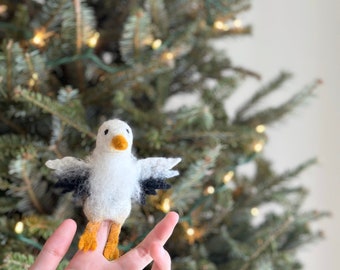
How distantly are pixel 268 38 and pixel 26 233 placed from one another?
3.36 ft

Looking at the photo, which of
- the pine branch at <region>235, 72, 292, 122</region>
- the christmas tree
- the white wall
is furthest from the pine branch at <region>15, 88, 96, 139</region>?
the white wall

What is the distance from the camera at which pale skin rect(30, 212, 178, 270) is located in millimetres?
391

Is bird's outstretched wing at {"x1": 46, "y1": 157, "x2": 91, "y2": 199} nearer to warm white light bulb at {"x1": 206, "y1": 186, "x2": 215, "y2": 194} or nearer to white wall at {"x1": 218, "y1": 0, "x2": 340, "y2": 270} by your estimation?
warm white light bulb at {"x1": 206, "y1": 186, "x2": 215, "y2": 194}

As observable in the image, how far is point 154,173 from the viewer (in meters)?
0.43

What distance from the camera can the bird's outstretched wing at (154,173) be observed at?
1.40 ft

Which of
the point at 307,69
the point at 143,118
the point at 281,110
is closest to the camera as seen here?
the point at 143,118

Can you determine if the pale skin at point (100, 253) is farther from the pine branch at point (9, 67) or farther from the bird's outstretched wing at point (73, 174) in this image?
the pine branch at point (9, 67)

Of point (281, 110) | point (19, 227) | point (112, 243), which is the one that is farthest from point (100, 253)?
point (281, 110)

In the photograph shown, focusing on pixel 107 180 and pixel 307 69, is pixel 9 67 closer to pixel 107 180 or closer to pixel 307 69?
pixel 107 180

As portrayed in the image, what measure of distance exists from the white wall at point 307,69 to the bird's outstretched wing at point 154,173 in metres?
0.96

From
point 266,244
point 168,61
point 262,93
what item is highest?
point 168,61

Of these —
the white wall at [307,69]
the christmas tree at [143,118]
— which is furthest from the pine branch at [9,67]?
the white wall at [307,69]

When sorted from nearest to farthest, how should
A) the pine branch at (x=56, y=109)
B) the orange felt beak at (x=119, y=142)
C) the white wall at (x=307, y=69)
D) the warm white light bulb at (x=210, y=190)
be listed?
the orange felt beak at (x=119, y=142) → the pine branch at (x=56, y=109) → the warm white light bulb at (x=210, y=190) → the white wall at (x=307, y=69)

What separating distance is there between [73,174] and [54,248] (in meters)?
0.07
